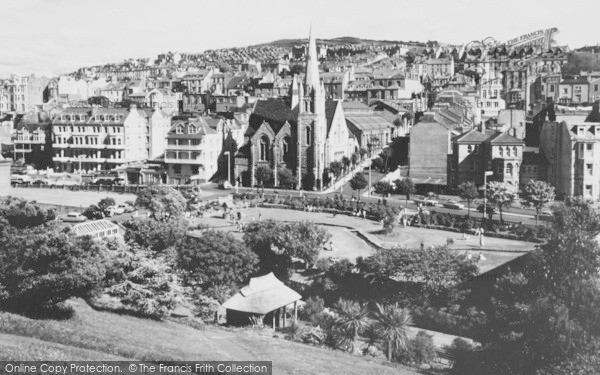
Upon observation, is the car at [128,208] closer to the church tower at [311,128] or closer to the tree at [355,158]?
the church tower at [311,128]

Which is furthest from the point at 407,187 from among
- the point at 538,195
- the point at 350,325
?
the point at 350,325

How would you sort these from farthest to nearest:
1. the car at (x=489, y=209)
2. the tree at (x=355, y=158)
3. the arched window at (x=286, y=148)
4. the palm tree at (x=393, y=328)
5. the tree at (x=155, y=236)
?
the tree at (x=355, y=158) < the arched window at (x=286, y=148) < the car at (x=489, y=209) < the tree at (x=155, y=236) < the palm tree at (x=393, y=328)

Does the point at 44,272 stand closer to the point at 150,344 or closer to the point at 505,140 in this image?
the point at 150,344

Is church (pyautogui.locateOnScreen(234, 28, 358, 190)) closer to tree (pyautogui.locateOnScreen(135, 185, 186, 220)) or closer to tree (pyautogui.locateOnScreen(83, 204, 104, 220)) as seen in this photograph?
tree (pyautogui.locateOnScreen(135, 185, 186, 220))

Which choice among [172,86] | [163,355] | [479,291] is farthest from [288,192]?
[172,86]

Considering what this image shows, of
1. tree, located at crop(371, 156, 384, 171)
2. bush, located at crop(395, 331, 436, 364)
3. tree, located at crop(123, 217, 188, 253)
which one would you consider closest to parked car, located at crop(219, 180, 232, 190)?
tree, located at crop(371, 156, 384, 171)

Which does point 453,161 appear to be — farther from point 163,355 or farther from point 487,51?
point 487,51

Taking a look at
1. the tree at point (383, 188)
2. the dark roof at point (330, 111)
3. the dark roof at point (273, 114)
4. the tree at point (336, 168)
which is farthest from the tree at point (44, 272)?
the dark roof at point (273, 114)
